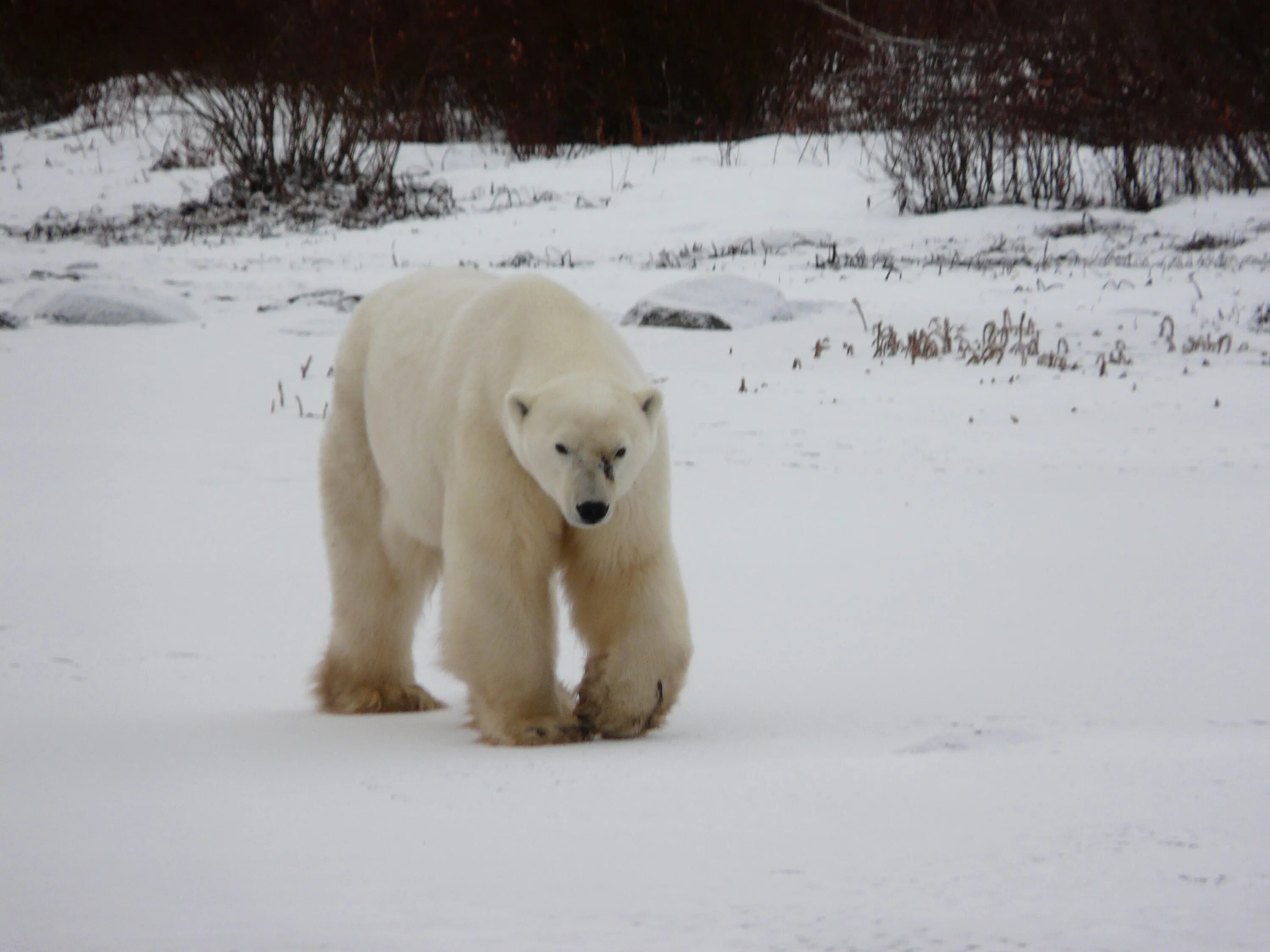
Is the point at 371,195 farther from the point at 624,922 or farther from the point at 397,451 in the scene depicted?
the point at 624,922

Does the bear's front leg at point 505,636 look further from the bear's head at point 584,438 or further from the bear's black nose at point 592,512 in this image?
the bear's black nose at point 592,512

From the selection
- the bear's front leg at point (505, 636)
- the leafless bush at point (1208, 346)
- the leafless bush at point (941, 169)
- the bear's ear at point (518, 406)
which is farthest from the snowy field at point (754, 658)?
the leafless bush at point (941, 169)

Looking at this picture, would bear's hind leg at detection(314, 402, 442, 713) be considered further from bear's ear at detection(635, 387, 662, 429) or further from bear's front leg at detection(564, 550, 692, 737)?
bear's ear at detection(635, 387, 662, 429)

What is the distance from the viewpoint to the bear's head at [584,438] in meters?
2.71

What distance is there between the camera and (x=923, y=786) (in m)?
2.22

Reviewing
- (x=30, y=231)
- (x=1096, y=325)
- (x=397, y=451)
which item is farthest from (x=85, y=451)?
(x=30, y=231)

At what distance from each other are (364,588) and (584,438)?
3.73 feet

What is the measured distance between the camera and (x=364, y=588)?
12.1 ft

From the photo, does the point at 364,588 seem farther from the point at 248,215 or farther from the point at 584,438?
the point at 248,215

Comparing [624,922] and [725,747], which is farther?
[725,747]

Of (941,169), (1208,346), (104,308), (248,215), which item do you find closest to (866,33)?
(941,169)

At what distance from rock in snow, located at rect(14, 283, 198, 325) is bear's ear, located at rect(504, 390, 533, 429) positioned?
20.6ft

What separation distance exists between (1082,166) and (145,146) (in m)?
9.20

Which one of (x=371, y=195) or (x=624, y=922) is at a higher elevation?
(x=371, y=195)
